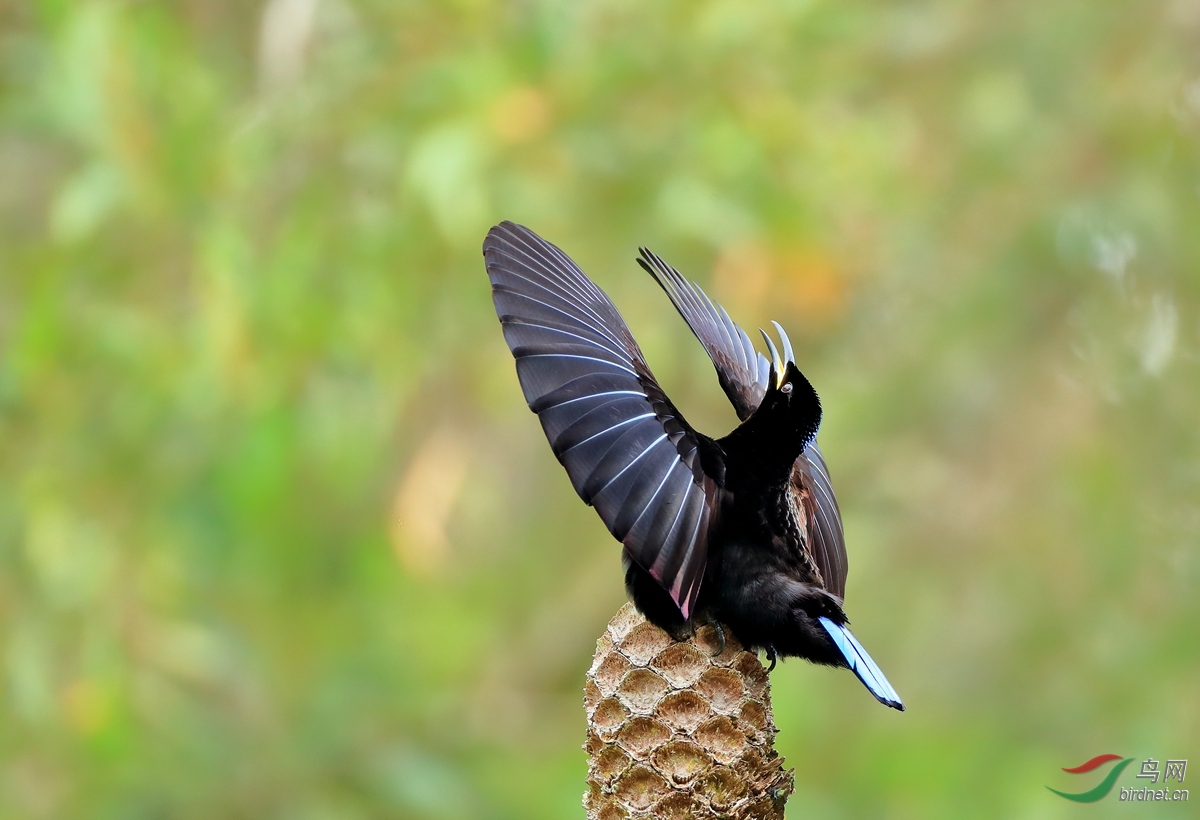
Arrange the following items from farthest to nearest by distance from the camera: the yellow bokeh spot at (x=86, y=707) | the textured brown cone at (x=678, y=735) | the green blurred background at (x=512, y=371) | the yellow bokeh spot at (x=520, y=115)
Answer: the yellow bokeh spot at (x=520, y=115), the green blurred background at (x=512, y=371), the yellow bokeh spot at (x=86, y=707), the textured brown cone at (x=678, y=735)

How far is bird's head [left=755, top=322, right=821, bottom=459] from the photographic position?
160 centimetres

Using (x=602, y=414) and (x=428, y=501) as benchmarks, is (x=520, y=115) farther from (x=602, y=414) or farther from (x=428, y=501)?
(x=602, y=414)

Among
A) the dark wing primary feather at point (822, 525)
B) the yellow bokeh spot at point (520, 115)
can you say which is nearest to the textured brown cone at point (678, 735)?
the dark wing primary feather at point (822, 525)

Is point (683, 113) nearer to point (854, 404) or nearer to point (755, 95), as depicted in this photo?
point (755, 95)

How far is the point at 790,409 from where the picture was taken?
1632 millimetres

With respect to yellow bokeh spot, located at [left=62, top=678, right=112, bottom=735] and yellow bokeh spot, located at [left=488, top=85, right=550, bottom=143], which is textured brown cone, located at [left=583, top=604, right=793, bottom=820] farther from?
yellow bokeh spot, located at [left=488, top=85, right=550, bottom=143]

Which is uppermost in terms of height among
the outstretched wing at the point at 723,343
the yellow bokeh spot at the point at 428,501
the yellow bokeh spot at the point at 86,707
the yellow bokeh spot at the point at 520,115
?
the yellow bokeh spot at the point at 520,115

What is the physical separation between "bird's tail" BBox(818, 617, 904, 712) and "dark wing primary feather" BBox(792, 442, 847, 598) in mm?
193

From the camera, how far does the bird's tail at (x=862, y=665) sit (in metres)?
1.50

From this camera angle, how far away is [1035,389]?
5.95 meters

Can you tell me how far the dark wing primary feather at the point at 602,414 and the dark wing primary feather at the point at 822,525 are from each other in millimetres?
358

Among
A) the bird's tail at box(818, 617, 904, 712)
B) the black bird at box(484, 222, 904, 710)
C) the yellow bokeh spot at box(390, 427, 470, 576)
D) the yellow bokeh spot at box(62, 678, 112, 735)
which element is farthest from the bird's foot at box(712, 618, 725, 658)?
the yellow bokeh spot at box(390, 427, 470, 576)

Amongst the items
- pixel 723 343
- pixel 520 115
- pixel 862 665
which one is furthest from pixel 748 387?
pixel 520 115

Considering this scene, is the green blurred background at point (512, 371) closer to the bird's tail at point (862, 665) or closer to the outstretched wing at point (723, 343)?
the outstretched wing at point (723, 343)
